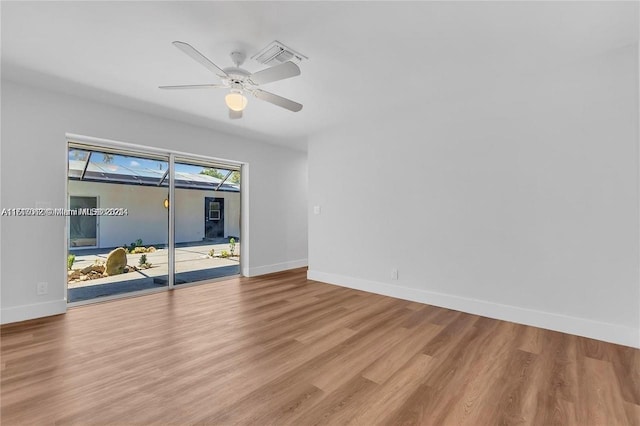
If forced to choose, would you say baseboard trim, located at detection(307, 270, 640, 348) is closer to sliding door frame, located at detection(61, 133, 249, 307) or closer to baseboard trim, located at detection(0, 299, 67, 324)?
sliding door frame, located at detection(61, 133, 249, 307)

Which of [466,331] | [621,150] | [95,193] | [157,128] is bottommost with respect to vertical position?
[466,331]

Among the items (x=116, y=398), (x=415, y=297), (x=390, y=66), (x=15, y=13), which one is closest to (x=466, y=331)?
(x=415, y=297)

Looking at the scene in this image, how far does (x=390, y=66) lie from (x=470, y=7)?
0.82 metres

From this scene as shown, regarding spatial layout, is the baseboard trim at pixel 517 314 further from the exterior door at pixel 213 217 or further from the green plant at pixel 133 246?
the green plant at pixel 133 246

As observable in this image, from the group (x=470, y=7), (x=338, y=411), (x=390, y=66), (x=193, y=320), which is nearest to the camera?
(x=338, y=411)

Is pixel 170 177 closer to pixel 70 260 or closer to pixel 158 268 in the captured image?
pixel 158 268

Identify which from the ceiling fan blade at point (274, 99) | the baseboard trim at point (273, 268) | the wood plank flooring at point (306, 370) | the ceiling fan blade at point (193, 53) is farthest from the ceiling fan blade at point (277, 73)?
the baseboard trim at point (273, 268)

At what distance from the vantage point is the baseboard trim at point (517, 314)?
2.39 metres

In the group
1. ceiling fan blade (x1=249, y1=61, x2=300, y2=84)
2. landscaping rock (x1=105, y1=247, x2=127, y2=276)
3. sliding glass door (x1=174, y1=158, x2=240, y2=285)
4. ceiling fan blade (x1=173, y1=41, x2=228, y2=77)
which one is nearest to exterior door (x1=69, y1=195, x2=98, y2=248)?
landscaping rock (x1=105, y1=247, x2=127, y2=276)

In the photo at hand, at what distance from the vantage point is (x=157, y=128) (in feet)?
12.8

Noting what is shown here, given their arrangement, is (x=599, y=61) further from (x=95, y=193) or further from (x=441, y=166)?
(x=95, y=193)

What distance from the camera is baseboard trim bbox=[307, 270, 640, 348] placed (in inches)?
94.2

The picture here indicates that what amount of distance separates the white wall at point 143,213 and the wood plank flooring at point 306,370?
3.58ft

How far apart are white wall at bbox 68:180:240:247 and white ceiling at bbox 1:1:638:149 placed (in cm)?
120
